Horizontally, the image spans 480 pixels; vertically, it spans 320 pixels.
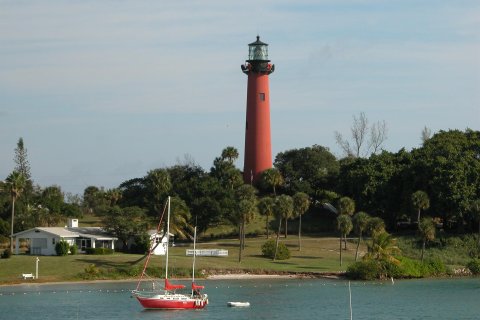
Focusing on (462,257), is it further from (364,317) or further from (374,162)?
(364,317)

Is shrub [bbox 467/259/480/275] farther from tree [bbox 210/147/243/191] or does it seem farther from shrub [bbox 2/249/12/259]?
shrub [bbox 2/249/12/259]

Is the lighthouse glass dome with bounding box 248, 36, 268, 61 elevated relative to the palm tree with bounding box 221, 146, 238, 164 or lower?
elevated

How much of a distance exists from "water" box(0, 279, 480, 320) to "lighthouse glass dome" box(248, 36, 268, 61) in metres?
39.7

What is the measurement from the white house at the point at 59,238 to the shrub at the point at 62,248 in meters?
1.64

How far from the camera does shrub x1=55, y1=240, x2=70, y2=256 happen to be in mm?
103062

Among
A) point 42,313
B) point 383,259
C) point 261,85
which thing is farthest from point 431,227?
point 42,313

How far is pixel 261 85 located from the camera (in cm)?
12938

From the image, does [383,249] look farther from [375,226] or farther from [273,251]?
[273,251]

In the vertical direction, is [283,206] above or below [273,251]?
above

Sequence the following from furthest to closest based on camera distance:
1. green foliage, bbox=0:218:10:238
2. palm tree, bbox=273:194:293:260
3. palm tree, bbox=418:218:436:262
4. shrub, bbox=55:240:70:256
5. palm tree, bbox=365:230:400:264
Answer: green foliage, bbox=0:218:10:238 → palm tree, bbox=273:194:293:260 → palm tree, bbox=418:218:436:262 → shrub, bbox=55:240:70:256 → palm tree, bbox=365:230:400:264

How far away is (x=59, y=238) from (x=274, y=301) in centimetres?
3177

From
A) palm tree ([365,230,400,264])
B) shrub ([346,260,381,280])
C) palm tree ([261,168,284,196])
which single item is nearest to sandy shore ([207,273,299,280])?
shrub ([346,260,381,280])

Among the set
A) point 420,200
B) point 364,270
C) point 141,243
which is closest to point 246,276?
point 364,270

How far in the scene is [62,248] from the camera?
4055 inches
